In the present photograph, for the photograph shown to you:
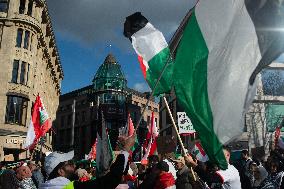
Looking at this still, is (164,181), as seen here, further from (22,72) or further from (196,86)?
(22,72)

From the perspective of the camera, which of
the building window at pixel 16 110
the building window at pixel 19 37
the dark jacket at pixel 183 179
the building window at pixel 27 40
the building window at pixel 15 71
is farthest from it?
the building window at pixel 27 40

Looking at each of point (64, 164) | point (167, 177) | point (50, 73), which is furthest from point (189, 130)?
point (50, 73)

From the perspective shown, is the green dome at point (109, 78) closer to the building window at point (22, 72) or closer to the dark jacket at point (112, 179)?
the building window at point (22, 72)

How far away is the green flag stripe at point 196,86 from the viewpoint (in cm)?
322

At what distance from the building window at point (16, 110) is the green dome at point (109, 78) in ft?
122

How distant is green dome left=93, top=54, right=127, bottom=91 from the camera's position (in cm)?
7125

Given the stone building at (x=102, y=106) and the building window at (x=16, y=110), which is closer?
the building window at (x=16, y=110)

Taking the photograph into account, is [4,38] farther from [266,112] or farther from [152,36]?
[152,36]

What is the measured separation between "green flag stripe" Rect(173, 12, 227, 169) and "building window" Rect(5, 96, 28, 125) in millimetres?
31549

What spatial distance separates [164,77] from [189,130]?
9.74 metres

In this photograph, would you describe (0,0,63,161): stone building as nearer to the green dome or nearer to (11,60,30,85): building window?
(11,60,30,85): building window

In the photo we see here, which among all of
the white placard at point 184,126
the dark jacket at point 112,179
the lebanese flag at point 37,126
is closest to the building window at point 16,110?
the lebanese flag at point 37,126

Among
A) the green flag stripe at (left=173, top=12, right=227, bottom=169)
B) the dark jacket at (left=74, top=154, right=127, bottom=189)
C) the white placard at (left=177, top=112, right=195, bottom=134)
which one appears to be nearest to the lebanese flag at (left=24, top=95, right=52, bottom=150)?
the white placard at (left=177, top=112, right=195, bottom=134)

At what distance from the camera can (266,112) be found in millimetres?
37812
